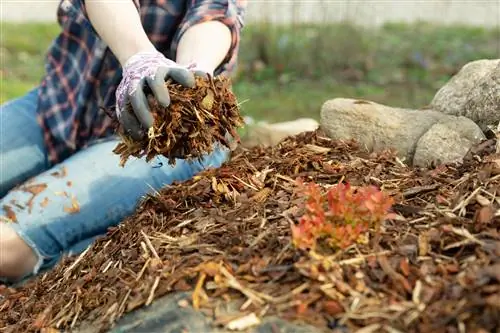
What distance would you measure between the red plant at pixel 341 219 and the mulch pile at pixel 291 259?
0.04 metres

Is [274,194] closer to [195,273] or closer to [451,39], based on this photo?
[195,273]

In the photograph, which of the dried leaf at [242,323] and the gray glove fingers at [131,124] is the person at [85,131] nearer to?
the gray glove fingers at [131,124]

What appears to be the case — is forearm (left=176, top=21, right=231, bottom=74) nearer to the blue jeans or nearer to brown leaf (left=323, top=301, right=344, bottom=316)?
the blue jeans

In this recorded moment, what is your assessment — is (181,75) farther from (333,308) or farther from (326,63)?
(326,63)

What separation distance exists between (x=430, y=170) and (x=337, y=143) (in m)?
0.38

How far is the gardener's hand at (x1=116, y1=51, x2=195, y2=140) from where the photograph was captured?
7.39ft

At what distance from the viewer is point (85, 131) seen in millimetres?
3619

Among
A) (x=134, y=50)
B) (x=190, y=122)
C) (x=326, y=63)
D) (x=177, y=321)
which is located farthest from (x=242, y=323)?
(x=326, y=63)

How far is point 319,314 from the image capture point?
1.73 metres

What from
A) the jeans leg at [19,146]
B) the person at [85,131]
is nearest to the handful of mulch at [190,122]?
the person at [85,131]

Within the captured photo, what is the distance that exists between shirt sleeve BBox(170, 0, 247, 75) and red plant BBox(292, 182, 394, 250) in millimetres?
1403

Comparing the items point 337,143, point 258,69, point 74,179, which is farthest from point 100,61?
point 258,69

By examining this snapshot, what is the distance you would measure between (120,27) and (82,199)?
0.81 m

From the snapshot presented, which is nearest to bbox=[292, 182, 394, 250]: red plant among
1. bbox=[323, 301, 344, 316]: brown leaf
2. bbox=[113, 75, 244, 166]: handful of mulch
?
bbox=[323, 301, 344, 316]: brown leaf
